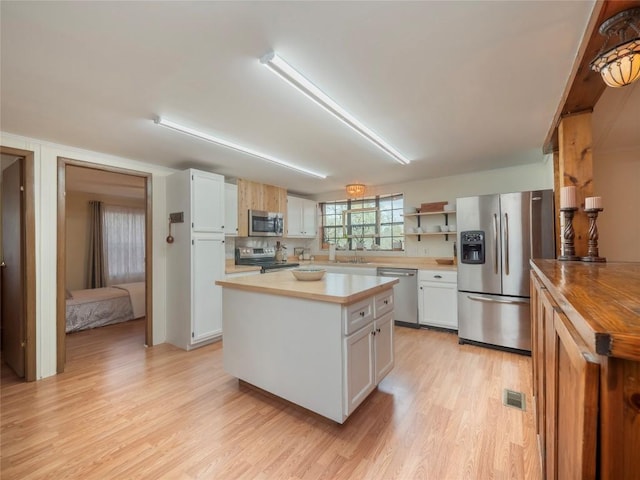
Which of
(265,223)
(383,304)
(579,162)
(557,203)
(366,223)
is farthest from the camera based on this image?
(366,223)

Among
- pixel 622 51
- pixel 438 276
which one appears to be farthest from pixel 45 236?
pixel 438 276

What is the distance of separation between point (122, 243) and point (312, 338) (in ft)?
19.2

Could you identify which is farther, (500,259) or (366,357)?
(500,259)

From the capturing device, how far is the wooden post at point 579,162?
220 cm

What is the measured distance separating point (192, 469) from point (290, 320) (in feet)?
3.24

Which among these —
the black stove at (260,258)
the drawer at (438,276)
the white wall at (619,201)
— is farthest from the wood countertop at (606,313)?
the black stove at (260,258)

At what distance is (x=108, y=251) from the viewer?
19.0 feet

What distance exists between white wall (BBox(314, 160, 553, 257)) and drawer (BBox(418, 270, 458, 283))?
78cm

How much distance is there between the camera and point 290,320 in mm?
2082

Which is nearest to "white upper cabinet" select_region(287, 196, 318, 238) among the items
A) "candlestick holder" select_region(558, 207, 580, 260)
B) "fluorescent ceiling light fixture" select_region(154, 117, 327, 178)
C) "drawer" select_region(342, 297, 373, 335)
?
"fluorescent ceiling light fixture" select_region(154, 117, 327, 178)

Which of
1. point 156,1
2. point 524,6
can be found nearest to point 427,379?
point 524,6

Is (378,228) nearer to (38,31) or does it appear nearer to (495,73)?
(495,73)

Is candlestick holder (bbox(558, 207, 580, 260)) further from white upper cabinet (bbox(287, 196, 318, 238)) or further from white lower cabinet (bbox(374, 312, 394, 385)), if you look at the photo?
white upper cabinet (bbox(287, 196, 318, 238))

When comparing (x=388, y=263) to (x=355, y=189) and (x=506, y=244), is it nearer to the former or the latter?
(x=355, y=189)
